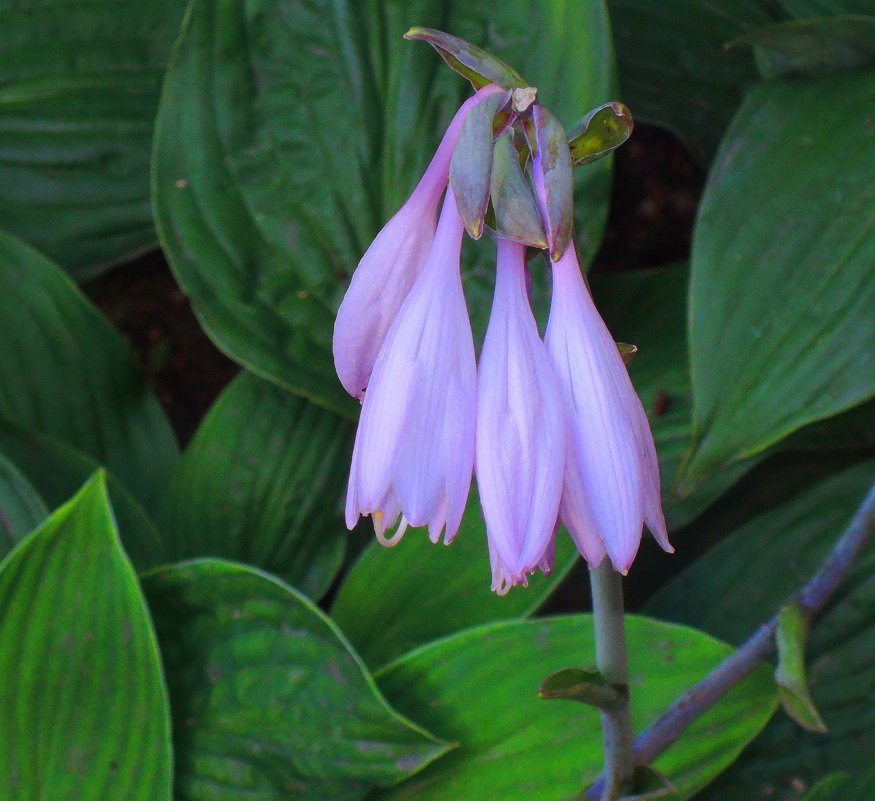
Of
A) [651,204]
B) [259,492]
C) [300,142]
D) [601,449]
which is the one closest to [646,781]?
[601,449]

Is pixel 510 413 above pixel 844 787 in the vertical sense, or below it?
above

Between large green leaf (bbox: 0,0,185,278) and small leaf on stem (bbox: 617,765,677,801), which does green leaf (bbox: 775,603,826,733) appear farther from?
large green leaf (bbox: 0,0,185,278)

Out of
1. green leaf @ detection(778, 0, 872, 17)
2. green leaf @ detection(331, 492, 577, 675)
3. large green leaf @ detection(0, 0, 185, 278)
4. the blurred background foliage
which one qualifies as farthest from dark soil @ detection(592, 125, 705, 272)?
large green leaf @ detection(0, 0, 185, 278)

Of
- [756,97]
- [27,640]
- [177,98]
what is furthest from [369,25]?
[27,640]

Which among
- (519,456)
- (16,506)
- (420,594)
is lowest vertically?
(420,594)

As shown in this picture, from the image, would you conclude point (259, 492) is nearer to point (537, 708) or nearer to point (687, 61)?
point (537, 708)
